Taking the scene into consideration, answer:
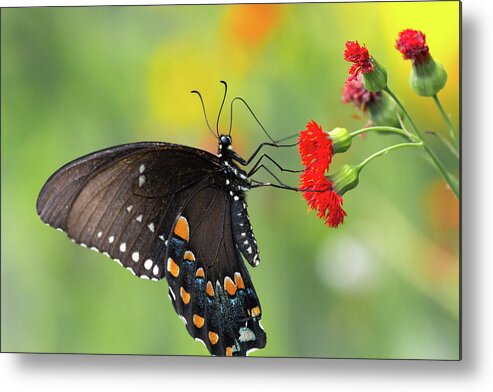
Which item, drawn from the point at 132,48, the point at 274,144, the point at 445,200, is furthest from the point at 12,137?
the point at 445,200

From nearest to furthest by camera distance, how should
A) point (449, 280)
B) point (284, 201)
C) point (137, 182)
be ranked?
point (137, 182) < point (449, 280) < point (284, 201)

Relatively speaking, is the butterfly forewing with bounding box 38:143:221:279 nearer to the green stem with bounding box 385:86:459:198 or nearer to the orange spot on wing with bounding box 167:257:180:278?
the orange spot on wing with bounding box 167:257:180:278

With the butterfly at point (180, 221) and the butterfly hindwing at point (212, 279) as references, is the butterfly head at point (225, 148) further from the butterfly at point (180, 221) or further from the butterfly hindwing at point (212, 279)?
the butterfly hindwing at point (212, 279)

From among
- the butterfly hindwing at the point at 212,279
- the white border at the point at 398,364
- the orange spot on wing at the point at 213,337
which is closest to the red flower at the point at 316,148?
the butterfly hindwing at the point at 212,279

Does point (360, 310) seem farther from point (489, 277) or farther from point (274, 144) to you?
point (274, 144)

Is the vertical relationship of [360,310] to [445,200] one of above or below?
below

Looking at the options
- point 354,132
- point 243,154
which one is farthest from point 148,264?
point 354,132

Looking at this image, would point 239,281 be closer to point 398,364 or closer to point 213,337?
point 213,337
